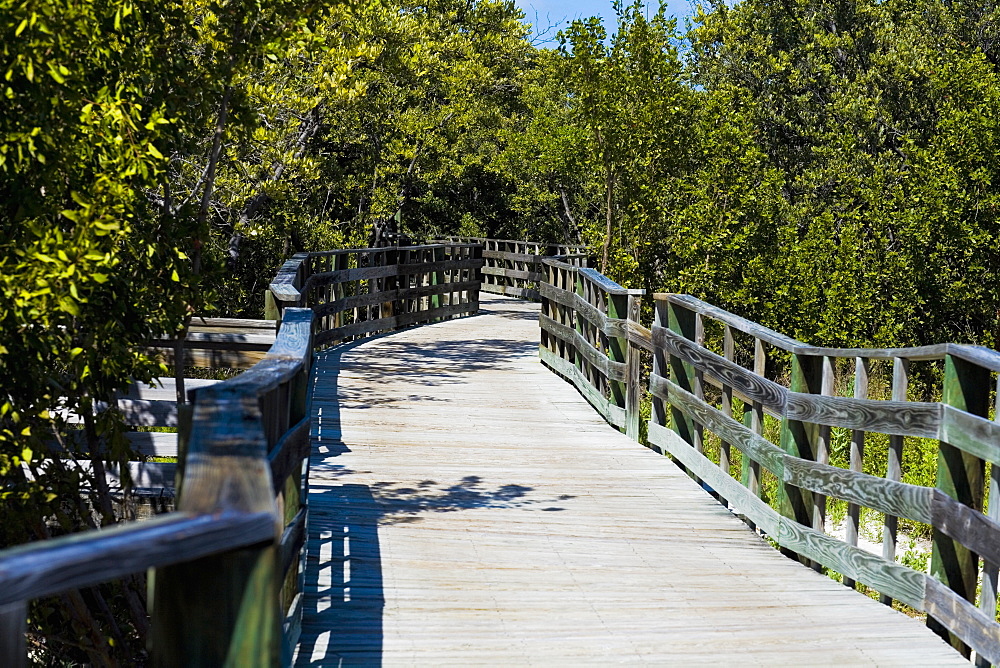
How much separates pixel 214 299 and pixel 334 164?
15674mm

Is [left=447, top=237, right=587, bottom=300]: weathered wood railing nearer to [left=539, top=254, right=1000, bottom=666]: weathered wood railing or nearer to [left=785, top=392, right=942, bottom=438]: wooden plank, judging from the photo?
[left=539, top=254, right=1000, bottom=666]: weathered wood railing

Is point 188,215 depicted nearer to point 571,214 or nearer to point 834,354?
point 834,354

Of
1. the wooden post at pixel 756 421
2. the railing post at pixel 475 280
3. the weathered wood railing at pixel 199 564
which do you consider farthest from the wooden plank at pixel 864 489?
the railing post at pixel 475 280

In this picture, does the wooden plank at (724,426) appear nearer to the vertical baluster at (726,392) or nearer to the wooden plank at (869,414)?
the vertical baluster at (726,392)

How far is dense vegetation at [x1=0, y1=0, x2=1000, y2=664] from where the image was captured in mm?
4637

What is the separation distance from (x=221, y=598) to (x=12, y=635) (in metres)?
0.33

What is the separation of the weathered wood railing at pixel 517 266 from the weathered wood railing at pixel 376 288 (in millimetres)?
4073

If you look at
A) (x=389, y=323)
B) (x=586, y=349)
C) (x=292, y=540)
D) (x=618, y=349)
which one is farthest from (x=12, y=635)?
(x=389, y=323)

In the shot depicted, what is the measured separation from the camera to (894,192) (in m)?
16.6

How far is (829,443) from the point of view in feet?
19.2

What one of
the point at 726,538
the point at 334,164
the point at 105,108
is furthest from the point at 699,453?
the point at 334,164

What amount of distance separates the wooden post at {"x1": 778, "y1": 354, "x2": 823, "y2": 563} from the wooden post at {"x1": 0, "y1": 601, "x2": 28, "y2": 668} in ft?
16.0

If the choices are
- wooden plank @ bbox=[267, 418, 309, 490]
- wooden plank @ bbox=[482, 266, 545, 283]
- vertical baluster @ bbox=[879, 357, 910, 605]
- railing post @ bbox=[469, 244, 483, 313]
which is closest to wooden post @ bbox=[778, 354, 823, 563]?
vertical baluster @ bbox=[879, 357, 910, 605]

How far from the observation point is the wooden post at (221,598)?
69.3 inches
